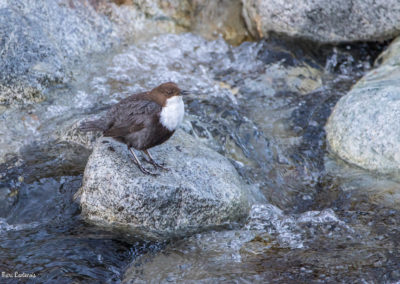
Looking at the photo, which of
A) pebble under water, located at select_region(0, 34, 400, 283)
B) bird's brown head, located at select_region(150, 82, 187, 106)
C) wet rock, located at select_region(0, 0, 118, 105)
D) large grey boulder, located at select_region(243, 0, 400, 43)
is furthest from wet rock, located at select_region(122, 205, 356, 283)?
large grey boulder, located at select_region(243, 0, 400, 43)

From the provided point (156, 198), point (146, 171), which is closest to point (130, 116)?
point (146, 171)

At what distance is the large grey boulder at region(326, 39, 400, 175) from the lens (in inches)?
183

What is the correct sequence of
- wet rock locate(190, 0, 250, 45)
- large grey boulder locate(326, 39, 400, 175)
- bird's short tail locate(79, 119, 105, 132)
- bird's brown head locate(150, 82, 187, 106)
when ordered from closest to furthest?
bird's brown head locate(150, 82, 187, 106), bird's short tail locate(79, 119, 105, 132), large grey boulder locate(326, 39, 400, 175), wet rock locate(190, 0, 250, 45)

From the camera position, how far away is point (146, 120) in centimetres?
392

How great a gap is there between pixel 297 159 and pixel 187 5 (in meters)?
3.62

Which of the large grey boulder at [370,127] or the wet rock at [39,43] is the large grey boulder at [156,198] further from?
the wet rock at [39,43]

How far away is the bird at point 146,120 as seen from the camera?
3.89 metres

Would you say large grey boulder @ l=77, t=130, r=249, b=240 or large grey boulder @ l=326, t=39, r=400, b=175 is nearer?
large grey boulder @ l=77, t=130, r=249, b=240

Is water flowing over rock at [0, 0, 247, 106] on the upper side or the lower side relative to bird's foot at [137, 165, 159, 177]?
upper

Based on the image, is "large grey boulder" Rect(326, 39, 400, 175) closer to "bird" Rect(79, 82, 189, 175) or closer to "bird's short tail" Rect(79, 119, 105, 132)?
"bird" Rect(79, 82, 189, 175)

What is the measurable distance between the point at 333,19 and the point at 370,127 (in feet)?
7.36

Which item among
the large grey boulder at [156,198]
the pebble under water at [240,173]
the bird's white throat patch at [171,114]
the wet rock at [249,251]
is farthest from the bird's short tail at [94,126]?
the wet rock at [249,251]

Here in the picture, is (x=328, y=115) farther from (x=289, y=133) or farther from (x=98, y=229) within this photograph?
(x=98, y=229)

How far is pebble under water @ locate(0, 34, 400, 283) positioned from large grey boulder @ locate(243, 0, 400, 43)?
0.73ft
